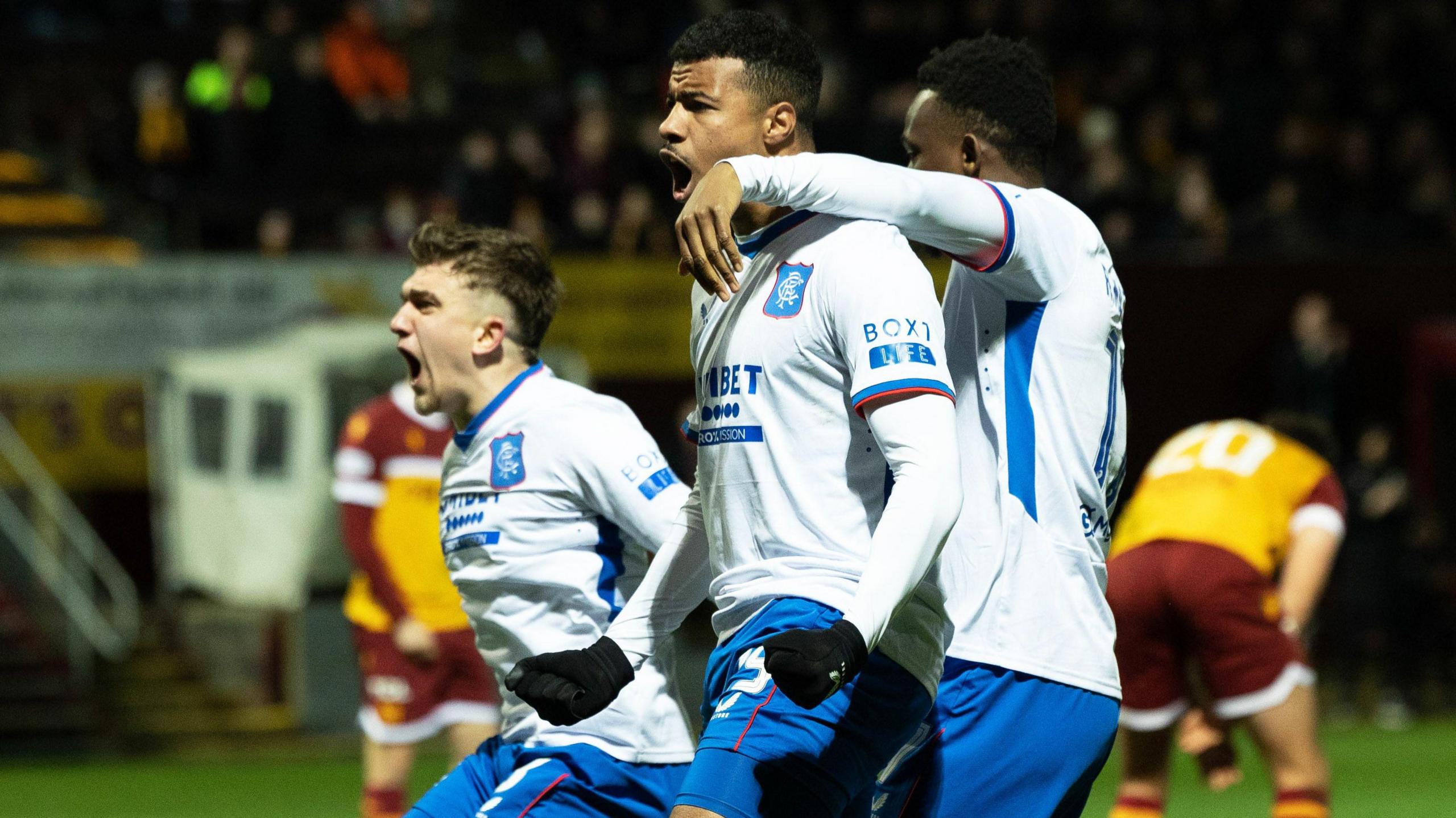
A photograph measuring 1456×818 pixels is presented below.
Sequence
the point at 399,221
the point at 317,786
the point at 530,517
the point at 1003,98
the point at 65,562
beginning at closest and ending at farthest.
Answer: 1. the point at 1003,98
2. the point at 530,517
3. the point at 317,786
4. the point at 65,562
5. the point at 399,221

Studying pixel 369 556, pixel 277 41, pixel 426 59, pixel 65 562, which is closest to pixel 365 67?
pixel 277 41

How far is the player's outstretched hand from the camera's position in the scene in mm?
2854

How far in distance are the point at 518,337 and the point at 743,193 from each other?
52.4 inches

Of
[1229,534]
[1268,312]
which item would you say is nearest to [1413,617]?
[1268,312]

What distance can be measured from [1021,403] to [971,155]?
585mm

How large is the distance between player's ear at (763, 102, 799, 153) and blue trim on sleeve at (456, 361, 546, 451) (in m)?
1.06

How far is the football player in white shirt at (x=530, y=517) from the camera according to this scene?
12.2 feet

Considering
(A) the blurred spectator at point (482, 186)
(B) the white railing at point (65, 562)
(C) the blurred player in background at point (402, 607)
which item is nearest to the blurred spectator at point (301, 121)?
(A) the blurred spectator at point (482, 186)

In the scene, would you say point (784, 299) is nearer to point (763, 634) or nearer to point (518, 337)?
point (763, 634)

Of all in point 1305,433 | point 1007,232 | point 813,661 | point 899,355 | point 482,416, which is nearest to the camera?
point 813,661

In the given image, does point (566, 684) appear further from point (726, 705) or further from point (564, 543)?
point (564, 543)

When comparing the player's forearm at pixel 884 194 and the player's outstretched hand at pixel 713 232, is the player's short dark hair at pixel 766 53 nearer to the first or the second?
the player's forearm at pixel 884 194

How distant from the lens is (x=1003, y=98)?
362 centimetres

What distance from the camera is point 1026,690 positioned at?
328 centimetres
